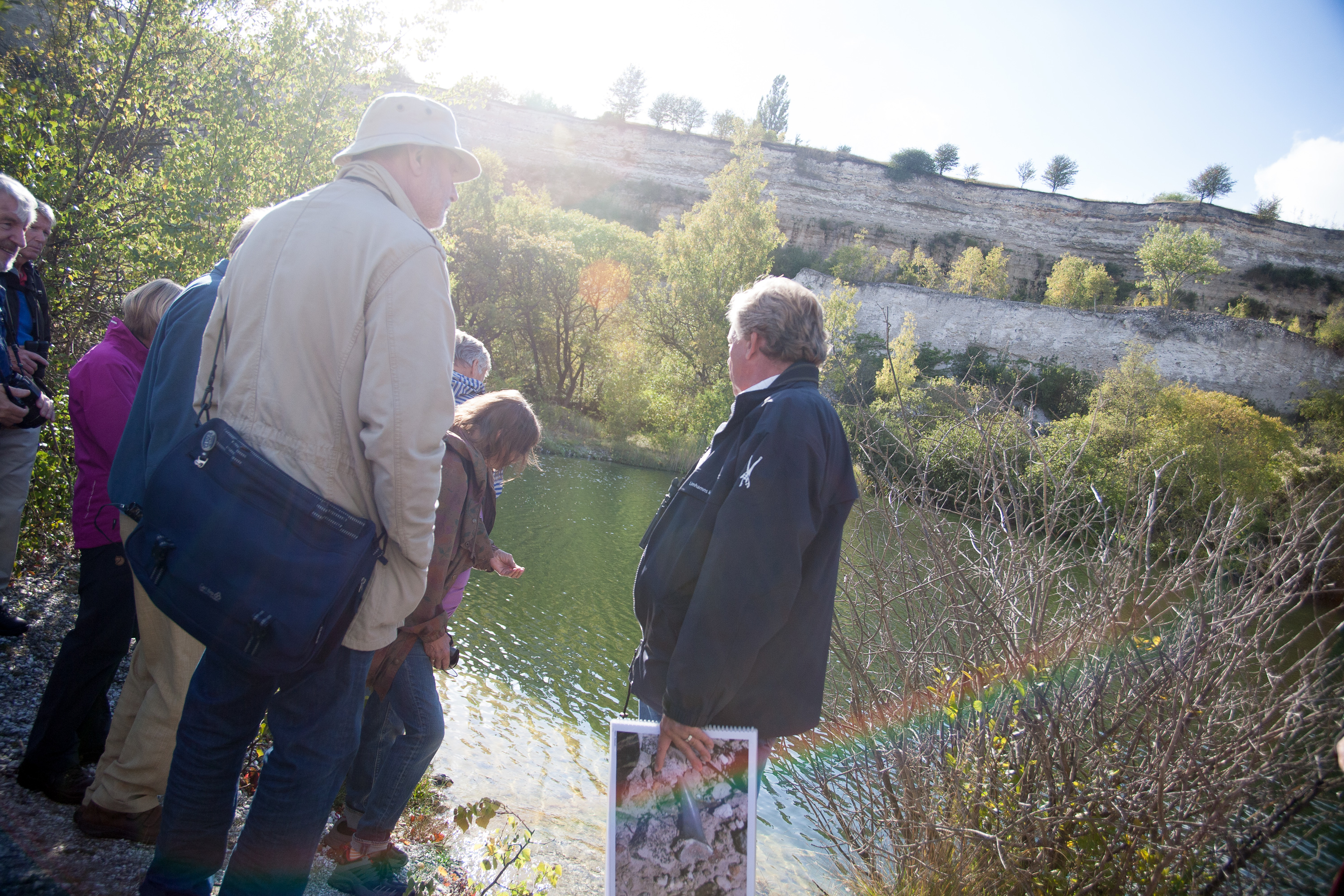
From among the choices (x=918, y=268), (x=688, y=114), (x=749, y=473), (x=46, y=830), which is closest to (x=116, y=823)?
(x=46, y=830)

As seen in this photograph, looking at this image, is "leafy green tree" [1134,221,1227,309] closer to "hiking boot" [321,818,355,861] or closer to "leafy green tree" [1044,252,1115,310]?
"leafy green tree" [1044,252,1115,310]

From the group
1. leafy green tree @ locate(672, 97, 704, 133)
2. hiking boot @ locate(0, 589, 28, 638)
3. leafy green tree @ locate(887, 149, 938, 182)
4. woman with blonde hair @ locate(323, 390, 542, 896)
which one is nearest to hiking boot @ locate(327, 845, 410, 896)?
woman with blonde hair @ locate(323, 390, 542, 896)

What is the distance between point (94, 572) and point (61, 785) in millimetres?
581

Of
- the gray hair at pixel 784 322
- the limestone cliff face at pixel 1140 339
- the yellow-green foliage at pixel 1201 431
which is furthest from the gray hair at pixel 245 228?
the limestone cliff face at pixel 1140 339

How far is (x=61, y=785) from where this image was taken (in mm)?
2018

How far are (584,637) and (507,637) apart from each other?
72 cm

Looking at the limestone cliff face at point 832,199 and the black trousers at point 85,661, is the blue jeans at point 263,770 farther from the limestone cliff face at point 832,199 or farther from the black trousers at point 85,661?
the limestone cliff face at point 832,199

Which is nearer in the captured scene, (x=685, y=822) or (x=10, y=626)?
(x=685, y=822)

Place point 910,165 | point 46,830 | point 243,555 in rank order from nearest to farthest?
point 243,555
point 46,830
point 910,165

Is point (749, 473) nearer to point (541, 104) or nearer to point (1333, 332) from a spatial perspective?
point (1333, 332)

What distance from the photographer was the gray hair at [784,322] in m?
1.74

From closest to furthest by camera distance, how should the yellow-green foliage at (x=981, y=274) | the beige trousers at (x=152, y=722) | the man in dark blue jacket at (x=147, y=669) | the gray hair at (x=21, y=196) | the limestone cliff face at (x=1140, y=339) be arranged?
the man in dark blue jacket at (x=147, y=669) < the beige trousers at (x=152, y=722) < the gray hair at (x=21, y=196) < the limestone cliff face at (x=1140, y=339) < the yellow-green foliage at (x=981, y=274)

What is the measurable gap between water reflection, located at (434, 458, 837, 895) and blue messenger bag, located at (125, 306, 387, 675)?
1008 millimetres

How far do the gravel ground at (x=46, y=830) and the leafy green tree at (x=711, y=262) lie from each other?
800 inches
